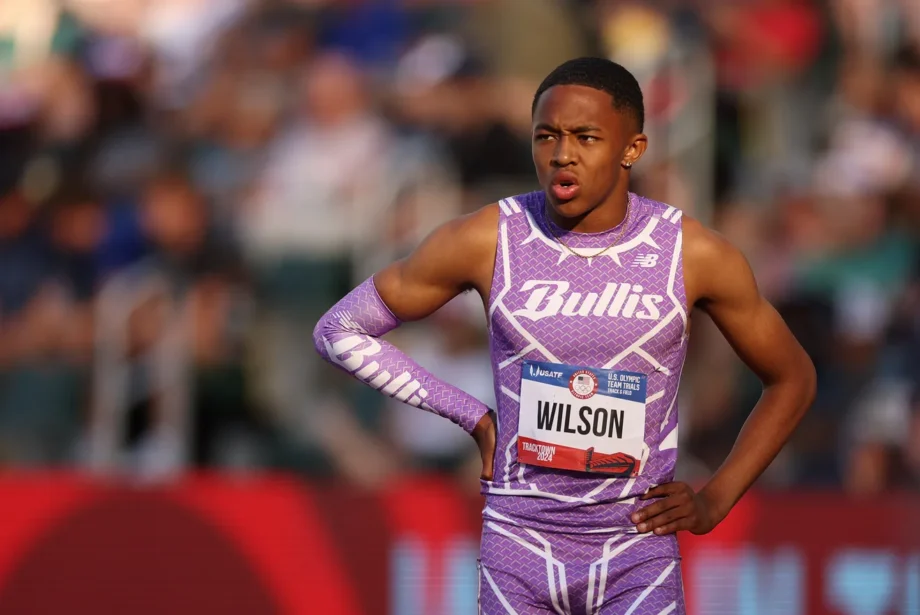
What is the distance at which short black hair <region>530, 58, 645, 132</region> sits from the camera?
3818mm

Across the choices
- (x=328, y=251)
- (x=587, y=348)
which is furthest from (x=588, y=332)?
(x=328, y=251)

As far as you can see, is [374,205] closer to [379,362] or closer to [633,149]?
[379,362]

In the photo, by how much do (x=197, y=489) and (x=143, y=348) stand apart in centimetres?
198

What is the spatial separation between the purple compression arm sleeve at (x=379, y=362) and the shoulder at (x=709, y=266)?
69 centimetres

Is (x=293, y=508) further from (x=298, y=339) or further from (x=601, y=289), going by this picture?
(x=601, y=289)

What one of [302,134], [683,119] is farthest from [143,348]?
[683,119]

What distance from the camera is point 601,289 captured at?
3.90 metres

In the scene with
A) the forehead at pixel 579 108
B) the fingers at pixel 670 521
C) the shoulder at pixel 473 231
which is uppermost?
the forehead at pixel 579 108

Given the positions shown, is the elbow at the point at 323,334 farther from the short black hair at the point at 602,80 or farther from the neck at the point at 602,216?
the short black hair at the point at 602,80

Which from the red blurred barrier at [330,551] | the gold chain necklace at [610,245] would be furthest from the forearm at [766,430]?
the red blurred barrier at [330,551]

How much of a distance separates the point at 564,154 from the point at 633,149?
0.27 metres

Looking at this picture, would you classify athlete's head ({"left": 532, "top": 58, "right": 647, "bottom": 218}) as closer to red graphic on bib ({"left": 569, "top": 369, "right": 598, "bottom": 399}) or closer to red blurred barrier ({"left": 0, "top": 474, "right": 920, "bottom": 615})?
red graphic on bib ({"left": 569, "top": 369, "right": 598, "bottom": 399})

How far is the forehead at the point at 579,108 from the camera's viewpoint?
149 inches

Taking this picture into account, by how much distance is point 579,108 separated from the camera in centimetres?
378
